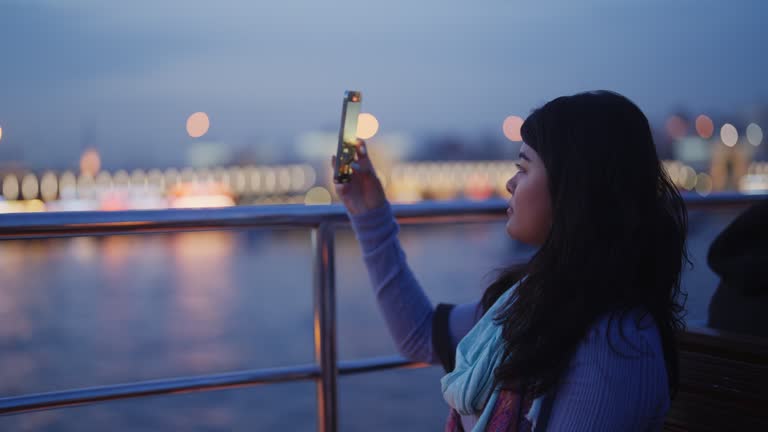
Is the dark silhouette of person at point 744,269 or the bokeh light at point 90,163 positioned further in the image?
the bokeh light at point 90,163

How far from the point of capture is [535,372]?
1090 mm

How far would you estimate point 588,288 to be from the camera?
1.10 meters

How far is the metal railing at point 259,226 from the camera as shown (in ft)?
5.26

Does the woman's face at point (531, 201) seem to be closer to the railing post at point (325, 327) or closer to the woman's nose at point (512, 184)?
the woman's nose at point (512, 184)

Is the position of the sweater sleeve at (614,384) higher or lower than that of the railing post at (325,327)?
higher

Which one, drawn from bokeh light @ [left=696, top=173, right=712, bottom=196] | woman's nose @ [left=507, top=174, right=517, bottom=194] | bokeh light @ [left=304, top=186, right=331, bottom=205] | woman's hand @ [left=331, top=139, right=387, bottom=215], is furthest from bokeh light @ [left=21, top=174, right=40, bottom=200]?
bokeh light @ [left=696, top=173, right=712, bottom=196]

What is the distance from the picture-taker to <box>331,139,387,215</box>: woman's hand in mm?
1677

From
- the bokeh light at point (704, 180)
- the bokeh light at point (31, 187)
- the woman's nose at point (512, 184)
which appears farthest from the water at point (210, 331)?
the bokeh light at point (704, 180)

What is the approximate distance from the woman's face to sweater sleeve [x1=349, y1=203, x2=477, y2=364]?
1.55 feet

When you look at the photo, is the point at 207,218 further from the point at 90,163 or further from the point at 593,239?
the point at 90,163

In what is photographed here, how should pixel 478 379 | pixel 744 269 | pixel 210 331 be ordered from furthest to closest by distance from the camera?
pixel 210 331 < pixel 744 269 < pixel 478 379

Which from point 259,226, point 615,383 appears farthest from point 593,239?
point 259,226

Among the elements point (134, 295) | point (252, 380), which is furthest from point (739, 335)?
point (134, 295)

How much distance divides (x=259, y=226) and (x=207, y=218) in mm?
110
